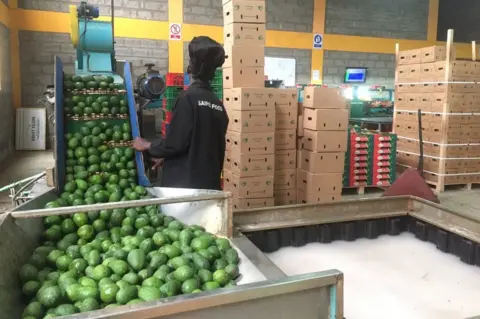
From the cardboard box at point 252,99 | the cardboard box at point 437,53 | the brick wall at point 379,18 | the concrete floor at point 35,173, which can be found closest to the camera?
the cardboard box at point 252,99

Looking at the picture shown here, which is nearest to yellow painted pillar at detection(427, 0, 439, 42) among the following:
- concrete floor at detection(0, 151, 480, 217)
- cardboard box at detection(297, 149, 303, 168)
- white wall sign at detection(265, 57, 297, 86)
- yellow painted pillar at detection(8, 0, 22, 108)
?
white wall sign at detection(265, 57, 297, 86)

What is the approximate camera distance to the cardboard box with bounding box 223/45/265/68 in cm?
467

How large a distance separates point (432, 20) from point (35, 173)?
1098cm

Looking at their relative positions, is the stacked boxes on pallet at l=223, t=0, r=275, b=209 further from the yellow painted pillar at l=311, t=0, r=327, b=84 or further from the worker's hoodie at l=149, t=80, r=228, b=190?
the yellow painted pillar at l=311, t=0, r=327, b=84

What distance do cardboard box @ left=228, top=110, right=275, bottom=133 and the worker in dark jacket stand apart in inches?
79.0

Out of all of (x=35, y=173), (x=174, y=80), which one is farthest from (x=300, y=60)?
(x=35, y=173)

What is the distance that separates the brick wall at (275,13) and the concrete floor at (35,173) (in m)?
4.47

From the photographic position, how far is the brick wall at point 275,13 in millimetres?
9547

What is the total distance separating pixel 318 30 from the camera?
418 inches

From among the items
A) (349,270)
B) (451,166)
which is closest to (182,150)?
(349,270)

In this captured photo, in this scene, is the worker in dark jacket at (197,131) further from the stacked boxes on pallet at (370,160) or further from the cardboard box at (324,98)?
the stacked boxes on pallet at (370,160)

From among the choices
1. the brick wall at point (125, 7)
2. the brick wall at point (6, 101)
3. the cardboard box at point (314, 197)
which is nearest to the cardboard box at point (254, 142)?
the cardboard box at point (314, 197)

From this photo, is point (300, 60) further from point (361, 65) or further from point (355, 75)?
point (361, 65)

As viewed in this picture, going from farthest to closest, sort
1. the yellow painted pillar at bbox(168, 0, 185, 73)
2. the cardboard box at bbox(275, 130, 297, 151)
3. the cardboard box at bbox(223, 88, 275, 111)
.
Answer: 1. the yellow painted pillar at bbox(168, 0, 185, 73)
2. the cardboard box at bbox(275, 130, 297, 151)
3. the cardboard box at bbox(223, 88, 275, 111)
